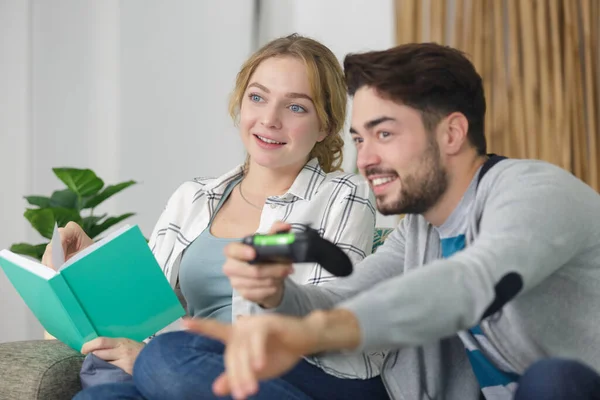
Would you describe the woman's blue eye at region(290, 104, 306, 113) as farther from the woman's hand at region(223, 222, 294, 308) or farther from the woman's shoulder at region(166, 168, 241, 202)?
the woman's hand at region(223, 222, 294, 308)

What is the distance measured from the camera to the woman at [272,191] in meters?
1.64

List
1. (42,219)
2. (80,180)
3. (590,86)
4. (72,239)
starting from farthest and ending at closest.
A: (590,86), (80,180), (42,219), (72,239)

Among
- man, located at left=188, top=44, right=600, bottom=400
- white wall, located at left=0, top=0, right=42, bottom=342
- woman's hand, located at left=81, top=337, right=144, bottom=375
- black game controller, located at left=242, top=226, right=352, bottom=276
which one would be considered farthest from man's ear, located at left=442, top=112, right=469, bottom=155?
white wall, located at left=0, top=0, right=42, bottom=342

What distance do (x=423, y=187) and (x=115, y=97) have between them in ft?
6.57

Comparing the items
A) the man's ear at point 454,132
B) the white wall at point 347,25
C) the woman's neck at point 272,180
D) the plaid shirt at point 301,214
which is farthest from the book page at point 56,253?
the white wall at point 347,25

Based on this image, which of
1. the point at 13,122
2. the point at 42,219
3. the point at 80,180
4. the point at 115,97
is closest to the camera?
the point at 42,219

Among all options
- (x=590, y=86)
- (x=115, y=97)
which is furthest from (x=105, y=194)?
(x=590, y=86)

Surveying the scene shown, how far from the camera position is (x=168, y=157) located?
3.09 metres

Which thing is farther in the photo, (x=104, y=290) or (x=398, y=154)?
(x=104, y=290)

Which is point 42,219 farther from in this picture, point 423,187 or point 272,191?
point 423,187

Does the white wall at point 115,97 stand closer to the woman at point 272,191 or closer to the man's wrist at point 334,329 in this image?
the woman at point 272,191

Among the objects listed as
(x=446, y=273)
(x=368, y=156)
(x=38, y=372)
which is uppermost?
(x=368, y=156)

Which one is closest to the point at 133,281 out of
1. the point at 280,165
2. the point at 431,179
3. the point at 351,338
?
the point at 280,165

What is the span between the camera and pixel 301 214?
166 centimetres
